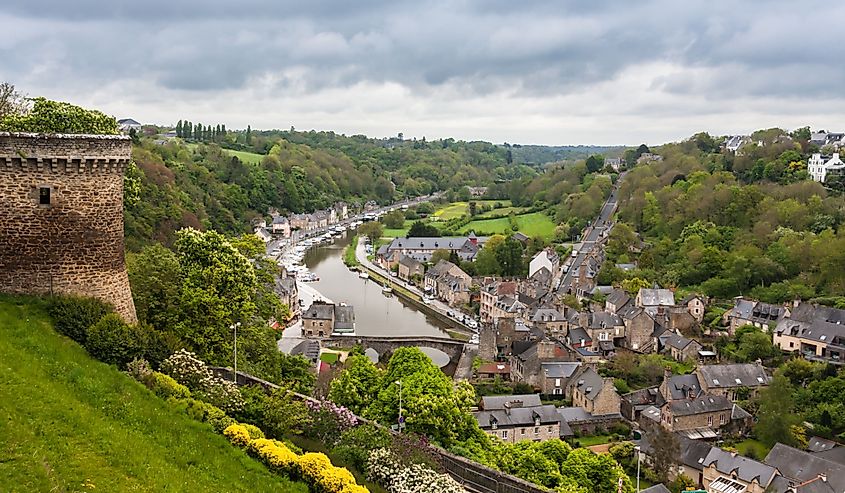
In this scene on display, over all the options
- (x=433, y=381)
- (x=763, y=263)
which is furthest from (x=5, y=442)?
(x=763, y=263)

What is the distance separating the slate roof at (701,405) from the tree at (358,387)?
18.0 metres

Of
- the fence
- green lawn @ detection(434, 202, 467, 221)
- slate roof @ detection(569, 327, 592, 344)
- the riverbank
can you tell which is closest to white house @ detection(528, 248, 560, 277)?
the riverbank

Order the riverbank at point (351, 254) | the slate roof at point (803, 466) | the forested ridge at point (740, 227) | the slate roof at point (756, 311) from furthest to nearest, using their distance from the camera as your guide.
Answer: the riverbank at point (351, 254) → the forested ridge at point (740, 227) → the slate roof at point (756, 311) → the slate roof at point (803, 466)

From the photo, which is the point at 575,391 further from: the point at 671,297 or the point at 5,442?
the point at 5,442

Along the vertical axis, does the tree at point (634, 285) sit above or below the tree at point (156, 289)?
below

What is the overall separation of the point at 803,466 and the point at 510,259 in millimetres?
46956

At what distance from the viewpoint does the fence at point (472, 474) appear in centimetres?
1848

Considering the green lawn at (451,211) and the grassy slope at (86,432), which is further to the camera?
the green lawn at (451,211)

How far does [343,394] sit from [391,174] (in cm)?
15996

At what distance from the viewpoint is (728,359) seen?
48344 mm

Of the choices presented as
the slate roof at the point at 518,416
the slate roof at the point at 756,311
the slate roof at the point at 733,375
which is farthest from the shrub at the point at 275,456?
the slate roof at the point at 756,311

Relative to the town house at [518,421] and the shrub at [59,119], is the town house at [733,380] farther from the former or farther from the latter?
the shrub at [59,119]

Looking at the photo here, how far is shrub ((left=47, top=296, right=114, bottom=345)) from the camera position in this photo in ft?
48.5

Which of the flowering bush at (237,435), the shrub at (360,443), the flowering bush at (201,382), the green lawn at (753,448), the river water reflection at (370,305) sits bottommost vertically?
the green lawn at (753,448)
